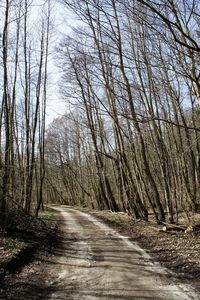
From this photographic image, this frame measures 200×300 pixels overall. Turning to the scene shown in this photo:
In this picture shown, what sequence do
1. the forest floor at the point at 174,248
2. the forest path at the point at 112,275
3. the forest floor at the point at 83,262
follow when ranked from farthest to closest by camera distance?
the forest floor at the point at 174,248 < the forest floor at the point at 83,262 < the forest path at the point at 112,275

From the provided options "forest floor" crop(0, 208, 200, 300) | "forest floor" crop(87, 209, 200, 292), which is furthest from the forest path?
"forest floor" crop(87, 209, 200, 292)

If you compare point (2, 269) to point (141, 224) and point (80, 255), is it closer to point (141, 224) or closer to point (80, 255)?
point (80, 255)

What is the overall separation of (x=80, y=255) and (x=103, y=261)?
1.15 m

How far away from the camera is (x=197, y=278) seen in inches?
245

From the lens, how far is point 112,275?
6742 millimetres

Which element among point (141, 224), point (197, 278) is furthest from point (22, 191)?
point (197, 278)

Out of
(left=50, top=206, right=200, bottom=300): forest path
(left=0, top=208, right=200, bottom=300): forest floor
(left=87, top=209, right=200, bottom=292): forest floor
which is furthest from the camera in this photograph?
(left=87, top=209, right=200, bottom=292): forest floor

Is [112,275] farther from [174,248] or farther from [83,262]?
[174,248]

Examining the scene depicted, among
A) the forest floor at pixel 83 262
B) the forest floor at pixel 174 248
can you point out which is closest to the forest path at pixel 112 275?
the forest floor at pixel 83 262

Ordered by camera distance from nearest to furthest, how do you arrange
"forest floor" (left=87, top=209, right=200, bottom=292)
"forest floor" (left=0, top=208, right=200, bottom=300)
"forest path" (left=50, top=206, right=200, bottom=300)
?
"forest path" (left=50, top=206, right=200, bottom=300)
"forest floor" (left=0, top=208, right=200, bottom=300)
"forest floor" (left=87, top=209, right=200, bottom=292)

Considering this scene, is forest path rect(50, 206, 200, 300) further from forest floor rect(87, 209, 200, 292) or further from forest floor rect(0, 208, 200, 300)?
forest floor rect(87, 209, 200, 292)

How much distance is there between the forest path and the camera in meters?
5.52

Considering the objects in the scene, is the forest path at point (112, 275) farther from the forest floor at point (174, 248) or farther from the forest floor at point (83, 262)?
the forest floor at point (174, 248)

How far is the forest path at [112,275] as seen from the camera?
217 inches
